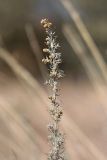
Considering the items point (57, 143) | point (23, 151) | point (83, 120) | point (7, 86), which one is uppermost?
point (7, 86)

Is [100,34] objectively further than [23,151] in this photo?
Yes

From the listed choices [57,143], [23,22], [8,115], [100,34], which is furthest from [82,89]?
[57,143]

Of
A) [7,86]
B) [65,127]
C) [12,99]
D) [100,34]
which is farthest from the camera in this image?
[7,86]

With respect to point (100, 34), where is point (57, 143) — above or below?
below

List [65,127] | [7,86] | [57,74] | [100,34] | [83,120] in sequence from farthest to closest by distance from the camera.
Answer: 1. [7,86]
2. [100,34]
3. [83,120]
4. [65,127]
5. [57,74]

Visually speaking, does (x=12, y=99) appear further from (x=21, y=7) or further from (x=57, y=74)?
(x=57, y=74)

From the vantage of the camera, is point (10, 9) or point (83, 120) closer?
point (83, 120)

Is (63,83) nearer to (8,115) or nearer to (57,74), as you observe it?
(8,115)

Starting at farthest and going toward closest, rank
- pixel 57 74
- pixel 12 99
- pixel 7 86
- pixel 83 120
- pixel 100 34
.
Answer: pixel 7 86 → pixel 100 34 → pixel 12 99 → pixel 83 120 → pixel 57 74

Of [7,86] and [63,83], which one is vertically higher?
[63,83]
